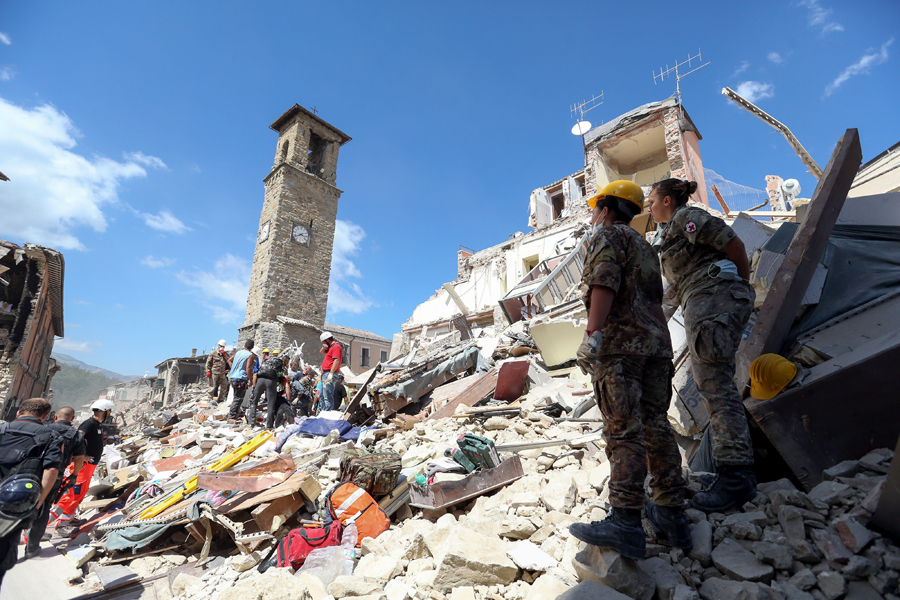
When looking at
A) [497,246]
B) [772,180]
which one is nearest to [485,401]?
[497,246]

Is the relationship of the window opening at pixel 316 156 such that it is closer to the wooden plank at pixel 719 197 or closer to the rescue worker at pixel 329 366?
the rescue worker at pixel 329 366

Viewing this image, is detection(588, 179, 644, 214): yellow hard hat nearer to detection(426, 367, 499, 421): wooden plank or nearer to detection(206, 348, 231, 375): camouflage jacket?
detection(426, 367, 499, 421): wooden plank

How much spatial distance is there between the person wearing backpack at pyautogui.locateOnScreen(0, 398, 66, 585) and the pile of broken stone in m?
1.11

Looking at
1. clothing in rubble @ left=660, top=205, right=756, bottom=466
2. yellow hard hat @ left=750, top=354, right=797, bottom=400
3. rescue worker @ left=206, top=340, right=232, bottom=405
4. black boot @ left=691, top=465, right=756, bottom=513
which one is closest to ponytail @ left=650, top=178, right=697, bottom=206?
clothing in rubble @ left=660, top=205, right=756, bottom=466

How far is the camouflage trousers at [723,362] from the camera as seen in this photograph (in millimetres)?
1768

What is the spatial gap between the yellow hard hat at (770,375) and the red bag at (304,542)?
271cm

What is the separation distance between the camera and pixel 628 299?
1750 millimetres

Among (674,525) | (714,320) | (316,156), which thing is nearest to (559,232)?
(316,156)

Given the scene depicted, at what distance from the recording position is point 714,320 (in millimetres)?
1890

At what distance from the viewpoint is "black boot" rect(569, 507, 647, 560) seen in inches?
56.6

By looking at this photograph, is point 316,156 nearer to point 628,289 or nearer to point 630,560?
point 628,289

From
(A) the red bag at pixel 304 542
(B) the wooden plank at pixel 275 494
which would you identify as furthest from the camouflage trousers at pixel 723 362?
(B) the wooden plank at pixel 275 494

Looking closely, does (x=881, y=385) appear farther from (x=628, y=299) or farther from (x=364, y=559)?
(x=364, y=559)

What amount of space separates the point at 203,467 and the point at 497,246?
17.9 m
